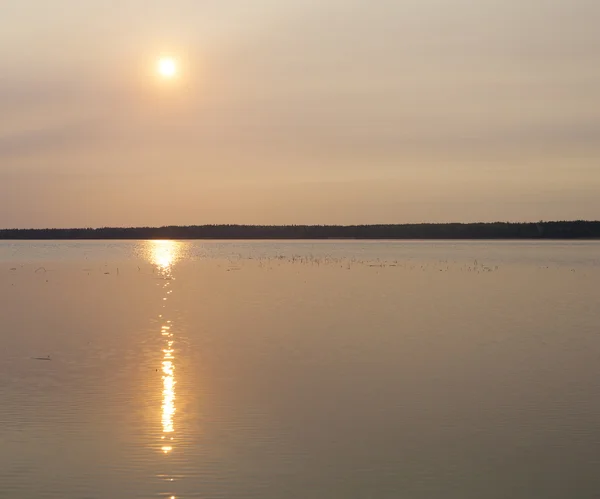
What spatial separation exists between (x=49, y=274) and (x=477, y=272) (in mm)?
28820

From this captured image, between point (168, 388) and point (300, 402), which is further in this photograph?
point (168, 388)

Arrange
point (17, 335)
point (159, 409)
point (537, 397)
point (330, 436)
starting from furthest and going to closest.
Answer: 1. point (17, 335)
2. point (537, 397)
3. point (159, 409)
4. point (330, 436)

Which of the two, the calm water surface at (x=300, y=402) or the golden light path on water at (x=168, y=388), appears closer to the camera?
the calm water surface at (x=300, y=402)

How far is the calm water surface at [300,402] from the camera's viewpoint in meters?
11.7

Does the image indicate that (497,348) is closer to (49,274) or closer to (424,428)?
(424,428)

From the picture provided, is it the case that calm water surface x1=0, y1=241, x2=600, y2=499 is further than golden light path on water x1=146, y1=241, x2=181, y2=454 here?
No

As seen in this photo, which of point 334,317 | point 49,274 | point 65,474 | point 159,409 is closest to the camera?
point 65,474

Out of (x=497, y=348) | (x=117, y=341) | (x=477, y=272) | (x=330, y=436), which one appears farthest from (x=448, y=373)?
(x=477, y=272)

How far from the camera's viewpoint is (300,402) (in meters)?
16.3

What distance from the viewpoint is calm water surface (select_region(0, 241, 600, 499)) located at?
11.7 metres

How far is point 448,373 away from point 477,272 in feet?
132

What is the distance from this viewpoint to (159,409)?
15555mm

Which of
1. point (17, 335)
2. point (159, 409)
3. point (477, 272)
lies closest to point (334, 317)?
point (17, 335)

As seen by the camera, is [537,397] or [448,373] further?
[448,373]
